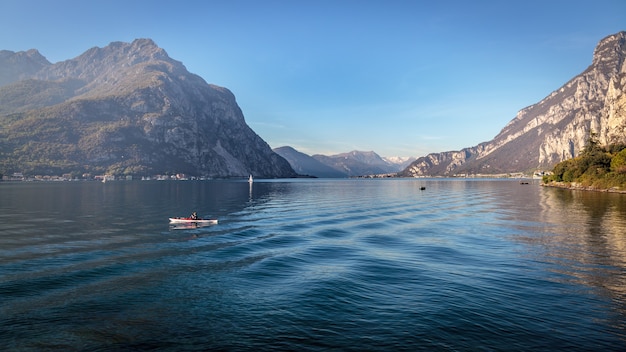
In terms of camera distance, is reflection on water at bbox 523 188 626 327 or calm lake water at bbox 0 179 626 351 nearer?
calm lake water at bbox 0 179 626 351

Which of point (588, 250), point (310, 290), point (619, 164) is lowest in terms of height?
point (310, 290)

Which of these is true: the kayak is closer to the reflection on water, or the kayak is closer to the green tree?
the reflection on water

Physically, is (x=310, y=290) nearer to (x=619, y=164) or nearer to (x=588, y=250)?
(x=588, y=250)

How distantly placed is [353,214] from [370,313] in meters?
58.0

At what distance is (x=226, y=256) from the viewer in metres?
38.1

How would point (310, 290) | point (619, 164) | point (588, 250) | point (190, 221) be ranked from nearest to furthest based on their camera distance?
point (310, 290)
point (588, 250)
point (190, 221)
point (619, 164)

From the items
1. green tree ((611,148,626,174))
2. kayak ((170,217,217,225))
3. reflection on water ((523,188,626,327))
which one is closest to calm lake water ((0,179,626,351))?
reflection on water ((523,188,626,327))

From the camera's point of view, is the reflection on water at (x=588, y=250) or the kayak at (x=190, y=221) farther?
the kayak at (x=190, y=221)

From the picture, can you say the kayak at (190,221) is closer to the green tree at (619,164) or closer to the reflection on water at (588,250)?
the reflection on water at (588,250)

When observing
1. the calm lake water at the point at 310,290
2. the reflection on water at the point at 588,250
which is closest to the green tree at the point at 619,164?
the reflection on water at the point at 588,250

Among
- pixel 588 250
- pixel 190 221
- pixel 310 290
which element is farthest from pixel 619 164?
pixel 310 290

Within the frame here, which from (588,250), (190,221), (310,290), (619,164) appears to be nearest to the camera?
(310,290)

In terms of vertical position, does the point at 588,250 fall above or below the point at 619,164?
below

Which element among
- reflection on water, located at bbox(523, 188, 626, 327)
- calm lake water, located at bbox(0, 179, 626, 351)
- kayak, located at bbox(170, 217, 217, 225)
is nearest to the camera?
calm lake water, located at bbox(0, 179, 626, 351)
